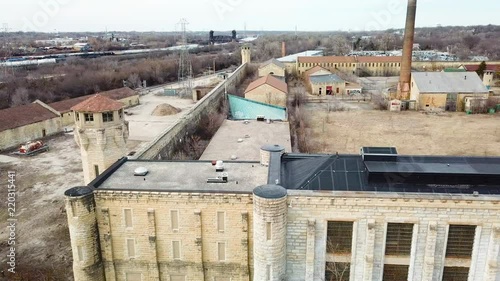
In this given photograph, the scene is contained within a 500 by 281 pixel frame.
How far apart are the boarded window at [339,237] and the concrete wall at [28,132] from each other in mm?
40042

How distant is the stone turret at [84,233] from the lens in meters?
17.2

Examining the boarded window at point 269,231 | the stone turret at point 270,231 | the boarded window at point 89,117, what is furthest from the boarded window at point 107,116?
the boarded window at point 269,231

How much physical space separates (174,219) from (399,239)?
30.6 feet

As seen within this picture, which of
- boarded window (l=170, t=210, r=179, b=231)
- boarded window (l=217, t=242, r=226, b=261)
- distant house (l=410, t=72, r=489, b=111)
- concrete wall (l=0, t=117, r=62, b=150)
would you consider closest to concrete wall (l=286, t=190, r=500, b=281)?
boarded window (l=217, t=242, r=226, b=261)

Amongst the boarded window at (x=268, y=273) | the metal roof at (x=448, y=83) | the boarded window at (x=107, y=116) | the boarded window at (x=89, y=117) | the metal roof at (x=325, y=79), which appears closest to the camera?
the boarded window at (x=268, y=273)

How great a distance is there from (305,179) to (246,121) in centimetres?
2633

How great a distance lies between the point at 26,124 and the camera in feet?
148

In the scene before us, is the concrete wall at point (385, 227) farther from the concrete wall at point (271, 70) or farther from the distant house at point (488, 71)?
the distant house at point (488, 71)

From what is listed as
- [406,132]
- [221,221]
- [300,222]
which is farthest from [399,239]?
[406,132]

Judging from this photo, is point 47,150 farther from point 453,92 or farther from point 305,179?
point 453,92

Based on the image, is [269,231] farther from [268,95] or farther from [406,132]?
[268,95]

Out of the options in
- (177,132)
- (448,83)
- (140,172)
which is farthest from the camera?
(448,83)

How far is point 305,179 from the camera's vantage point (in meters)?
16.5

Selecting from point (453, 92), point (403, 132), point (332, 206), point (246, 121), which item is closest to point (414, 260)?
point (332, 206)
